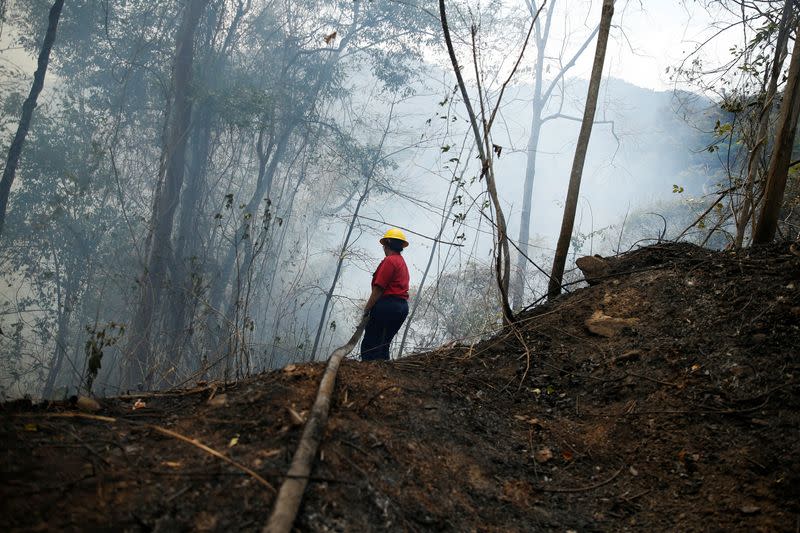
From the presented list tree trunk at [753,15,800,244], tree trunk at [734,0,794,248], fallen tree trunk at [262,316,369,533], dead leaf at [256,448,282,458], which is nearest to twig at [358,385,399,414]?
fallen tree trunk at [262,316,369,533]

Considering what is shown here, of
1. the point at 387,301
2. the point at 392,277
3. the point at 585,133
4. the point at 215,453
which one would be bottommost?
A: the point at 215,453

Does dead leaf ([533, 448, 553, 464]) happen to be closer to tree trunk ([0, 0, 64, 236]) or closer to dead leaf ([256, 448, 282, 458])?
dead leaf ([256, 448, 282, 458])

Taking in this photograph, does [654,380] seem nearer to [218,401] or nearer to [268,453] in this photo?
[268,453]

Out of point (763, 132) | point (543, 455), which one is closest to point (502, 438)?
point (543, 455)

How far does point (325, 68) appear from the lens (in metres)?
14.8

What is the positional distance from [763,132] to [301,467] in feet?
18.0

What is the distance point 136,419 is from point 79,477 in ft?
2.15

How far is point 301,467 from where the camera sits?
5.64ft

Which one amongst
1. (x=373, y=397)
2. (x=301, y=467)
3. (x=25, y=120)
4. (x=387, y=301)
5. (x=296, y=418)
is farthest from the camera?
(x=25, y=120)

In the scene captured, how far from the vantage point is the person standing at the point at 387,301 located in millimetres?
4836

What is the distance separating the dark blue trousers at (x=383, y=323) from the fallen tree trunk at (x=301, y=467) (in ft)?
8.39

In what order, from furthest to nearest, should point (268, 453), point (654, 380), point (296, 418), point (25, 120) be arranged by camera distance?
point (25, 120) → point (654, 380) → point (296, 418) → point (268, 453)

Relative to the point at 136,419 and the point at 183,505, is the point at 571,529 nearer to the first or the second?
the point at 183,505

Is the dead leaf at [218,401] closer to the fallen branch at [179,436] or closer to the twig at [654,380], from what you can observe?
the fallen branch at [179,436]
